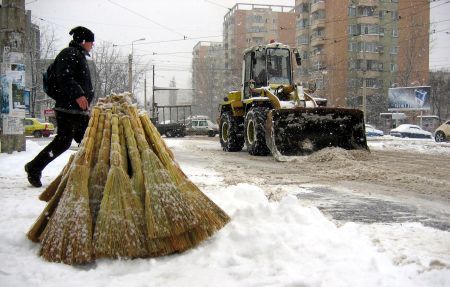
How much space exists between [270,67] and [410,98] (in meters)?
33.8

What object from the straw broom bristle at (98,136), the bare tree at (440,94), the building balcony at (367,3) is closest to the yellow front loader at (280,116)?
the straw broom bristle at (98,136)

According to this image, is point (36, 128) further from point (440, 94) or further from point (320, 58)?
point (440, 94)

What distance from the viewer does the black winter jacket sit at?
456 centimetres

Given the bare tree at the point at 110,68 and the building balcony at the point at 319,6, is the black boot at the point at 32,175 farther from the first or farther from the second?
the building balcony at the point at 319,6

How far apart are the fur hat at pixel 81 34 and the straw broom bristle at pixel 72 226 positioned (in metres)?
2.38

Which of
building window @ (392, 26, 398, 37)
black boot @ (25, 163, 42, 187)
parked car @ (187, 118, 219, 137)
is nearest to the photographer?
black boot @ (25, 163, 42, 187)

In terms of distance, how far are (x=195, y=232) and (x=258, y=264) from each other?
1.64 feet

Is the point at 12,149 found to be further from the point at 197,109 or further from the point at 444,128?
the point at 197,109

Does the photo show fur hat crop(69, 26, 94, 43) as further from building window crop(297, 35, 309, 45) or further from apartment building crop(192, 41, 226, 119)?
apartment building crop(192, 41, 226, 119)

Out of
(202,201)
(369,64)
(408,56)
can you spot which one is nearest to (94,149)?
(202,201)

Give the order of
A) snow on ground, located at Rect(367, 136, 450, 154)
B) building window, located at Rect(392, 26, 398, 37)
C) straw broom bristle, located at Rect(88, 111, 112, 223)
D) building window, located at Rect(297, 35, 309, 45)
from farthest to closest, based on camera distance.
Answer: building window, located at Rect(297, 35, 309, 45), building window, located at Rect(392, 26, 398, 37), snow on ground, located at Rect(367, 136, 450, 154), straw broom bristle, located at Rect(88, 111, 112, 223)

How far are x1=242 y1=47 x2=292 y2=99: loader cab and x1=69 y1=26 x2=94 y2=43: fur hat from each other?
750cm

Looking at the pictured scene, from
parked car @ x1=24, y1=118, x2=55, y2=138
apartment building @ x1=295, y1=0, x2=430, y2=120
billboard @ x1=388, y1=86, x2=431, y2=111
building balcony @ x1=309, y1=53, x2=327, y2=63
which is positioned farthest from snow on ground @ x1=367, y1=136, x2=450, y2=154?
building balcony @ x1=309, y1=53, x2=327, y2=63

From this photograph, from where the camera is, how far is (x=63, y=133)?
484 cm
